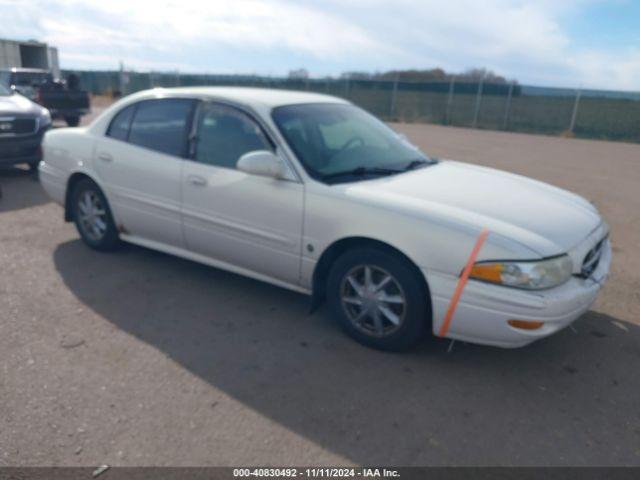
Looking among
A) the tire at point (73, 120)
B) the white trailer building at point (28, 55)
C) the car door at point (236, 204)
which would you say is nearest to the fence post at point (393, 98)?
the tire at point (73, 120)

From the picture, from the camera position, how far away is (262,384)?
3.02m

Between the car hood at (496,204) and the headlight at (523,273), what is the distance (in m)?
0.08

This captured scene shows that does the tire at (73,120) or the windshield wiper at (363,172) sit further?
the tire at (73,120)

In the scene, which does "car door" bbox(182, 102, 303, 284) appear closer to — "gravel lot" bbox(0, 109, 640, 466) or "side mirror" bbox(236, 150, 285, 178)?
"side mirror" bbox(236, 150, 285, 178)

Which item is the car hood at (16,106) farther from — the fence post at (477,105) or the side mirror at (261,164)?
the fence post at (477,105)

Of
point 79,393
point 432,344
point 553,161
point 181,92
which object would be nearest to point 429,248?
point 432,344

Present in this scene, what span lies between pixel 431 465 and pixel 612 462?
2.89 ft

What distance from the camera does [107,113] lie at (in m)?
4.81

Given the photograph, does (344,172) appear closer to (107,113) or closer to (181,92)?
(181,92)

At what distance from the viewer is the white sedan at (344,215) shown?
2.93 meters

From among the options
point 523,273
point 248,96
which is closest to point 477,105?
point 248,96

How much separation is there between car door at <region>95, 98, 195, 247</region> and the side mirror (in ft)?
2.77

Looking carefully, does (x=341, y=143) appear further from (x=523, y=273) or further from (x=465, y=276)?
(x=523, y=273)

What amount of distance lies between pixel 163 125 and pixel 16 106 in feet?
18.0
